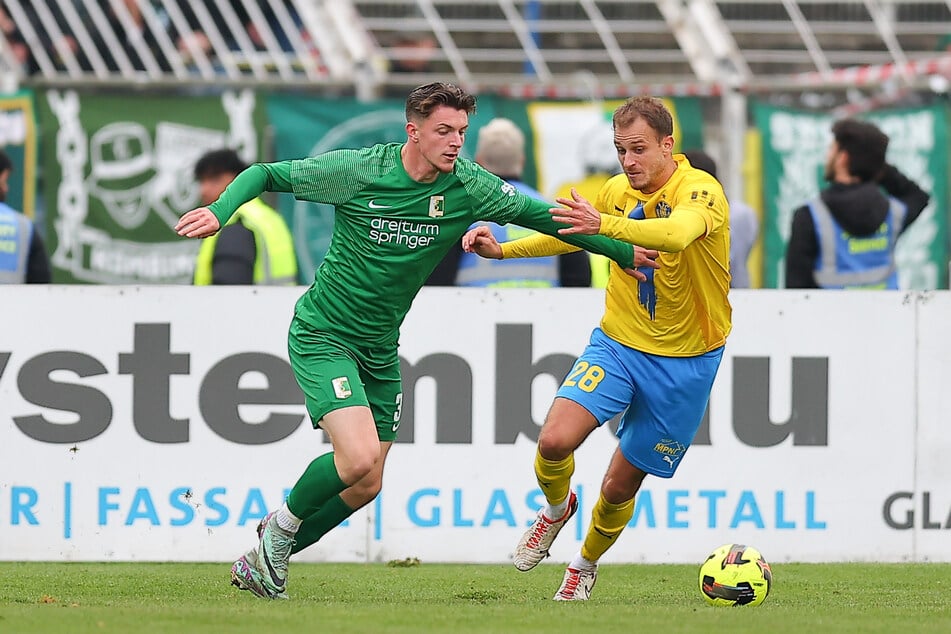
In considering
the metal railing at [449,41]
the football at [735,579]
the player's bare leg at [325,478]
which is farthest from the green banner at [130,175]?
the football at [735,579]

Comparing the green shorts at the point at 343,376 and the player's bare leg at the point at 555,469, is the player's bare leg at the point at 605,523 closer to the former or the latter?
the player's bare leg at the point at 555,469

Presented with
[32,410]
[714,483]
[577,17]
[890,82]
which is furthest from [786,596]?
[577,17]

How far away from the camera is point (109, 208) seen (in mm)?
14188

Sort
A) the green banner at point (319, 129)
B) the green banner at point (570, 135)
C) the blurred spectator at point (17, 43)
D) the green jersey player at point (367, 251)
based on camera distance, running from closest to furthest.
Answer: the green jersey player at point (367, 251) < the green banner at point (319, 129) < the green banner at point (570, 135) < the blurred spectator at point (17, 43)

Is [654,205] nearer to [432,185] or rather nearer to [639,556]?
[432,185]

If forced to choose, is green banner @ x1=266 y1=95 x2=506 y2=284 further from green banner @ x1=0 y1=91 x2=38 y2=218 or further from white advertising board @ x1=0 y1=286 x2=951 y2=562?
white advertising board @ x1=0 y1=286 x2=951 y2=562

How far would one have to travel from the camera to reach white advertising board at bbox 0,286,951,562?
29.2 ft

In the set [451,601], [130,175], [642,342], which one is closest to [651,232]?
[642,342]

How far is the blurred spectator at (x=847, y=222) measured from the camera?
9.77m

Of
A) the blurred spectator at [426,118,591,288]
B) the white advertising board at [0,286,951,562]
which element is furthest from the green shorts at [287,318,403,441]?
the blurred spectator at [426,118,591,288]

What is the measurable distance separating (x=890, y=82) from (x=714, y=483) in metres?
6.87

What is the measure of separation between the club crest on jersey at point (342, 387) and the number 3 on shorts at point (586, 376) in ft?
3.28

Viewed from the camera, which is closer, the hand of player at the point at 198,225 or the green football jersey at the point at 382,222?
the hand of player at the point at 198,225

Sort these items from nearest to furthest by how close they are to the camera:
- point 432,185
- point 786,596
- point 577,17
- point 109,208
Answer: point 432,185 < point 786,596 < point 109,208 < point 577,17
